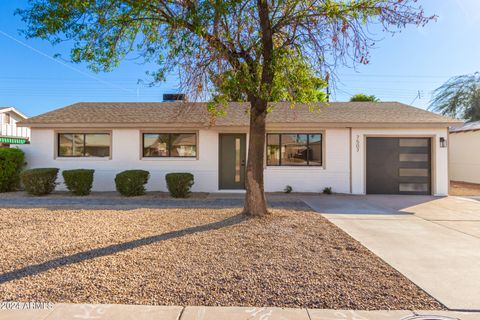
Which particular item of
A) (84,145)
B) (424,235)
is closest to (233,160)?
(84,145)

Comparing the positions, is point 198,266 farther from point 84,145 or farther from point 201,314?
point 84,145

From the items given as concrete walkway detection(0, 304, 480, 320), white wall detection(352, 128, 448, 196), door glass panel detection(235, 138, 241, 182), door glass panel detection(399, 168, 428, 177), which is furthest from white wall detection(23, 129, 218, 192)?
concrete walkway detection(0, 304, 480, 320)

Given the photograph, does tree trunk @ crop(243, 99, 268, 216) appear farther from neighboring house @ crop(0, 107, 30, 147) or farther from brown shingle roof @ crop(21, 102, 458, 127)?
neighboring house @ crop(0, 107, 30, 147)

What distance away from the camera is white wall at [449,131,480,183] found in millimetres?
14898

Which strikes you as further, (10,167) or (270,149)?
(270,149)

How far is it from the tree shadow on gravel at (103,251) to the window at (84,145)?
7.52 metres

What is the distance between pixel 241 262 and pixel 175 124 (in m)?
8.03

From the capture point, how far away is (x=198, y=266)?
3.80m

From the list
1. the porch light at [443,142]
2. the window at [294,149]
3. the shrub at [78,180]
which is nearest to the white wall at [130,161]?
the shrub at [78,180]

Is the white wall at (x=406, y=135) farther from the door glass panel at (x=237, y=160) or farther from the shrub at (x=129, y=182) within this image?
the shrub at (x=129, y=182)

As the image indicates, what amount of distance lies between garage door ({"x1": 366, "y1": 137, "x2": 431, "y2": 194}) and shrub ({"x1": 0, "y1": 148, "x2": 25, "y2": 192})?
46.0 feet

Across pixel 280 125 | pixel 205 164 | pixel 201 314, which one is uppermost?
pixel 280 125

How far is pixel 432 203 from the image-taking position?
910cm

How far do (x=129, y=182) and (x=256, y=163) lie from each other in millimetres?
5558
